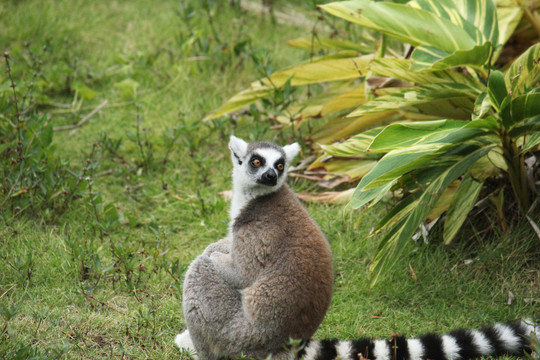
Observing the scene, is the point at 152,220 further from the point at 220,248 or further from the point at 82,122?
the point at 82,122

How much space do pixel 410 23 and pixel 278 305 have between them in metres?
2.05

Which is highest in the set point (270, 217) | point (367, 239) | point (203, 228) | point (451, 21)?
point (451, 21)

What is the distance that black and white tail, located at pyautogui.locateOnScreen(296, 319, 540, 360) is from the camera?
2.87m

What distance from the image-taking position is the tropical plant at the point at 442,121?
333cm

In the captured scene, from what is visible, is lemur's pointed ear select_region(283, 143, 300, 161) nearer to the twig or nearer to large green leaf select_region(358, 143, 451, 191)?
large green leaf select_region(358, 143, 451, 191)

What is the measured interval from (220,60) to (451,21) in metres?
2.80

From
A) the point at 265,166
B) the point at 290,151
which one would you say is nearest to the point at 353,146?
the point at 290,151

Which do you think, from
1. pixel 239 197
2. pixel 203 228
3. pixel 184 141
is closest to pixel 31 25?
pixel 184 141

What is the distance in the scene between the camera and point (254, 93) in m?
5.15

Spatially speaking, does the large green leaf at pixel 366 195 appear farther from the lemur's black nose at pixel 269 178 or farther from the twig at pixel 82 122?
the twig at pixel 82 122

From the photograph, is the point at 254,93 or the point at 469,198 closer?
the point at 469,198

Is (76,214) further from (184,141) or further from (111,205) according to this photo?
(184,141)

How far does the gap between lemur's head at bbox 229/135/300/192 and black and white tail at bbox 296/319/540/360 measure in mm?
860

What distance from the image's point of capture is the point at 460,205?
388 centimetres
